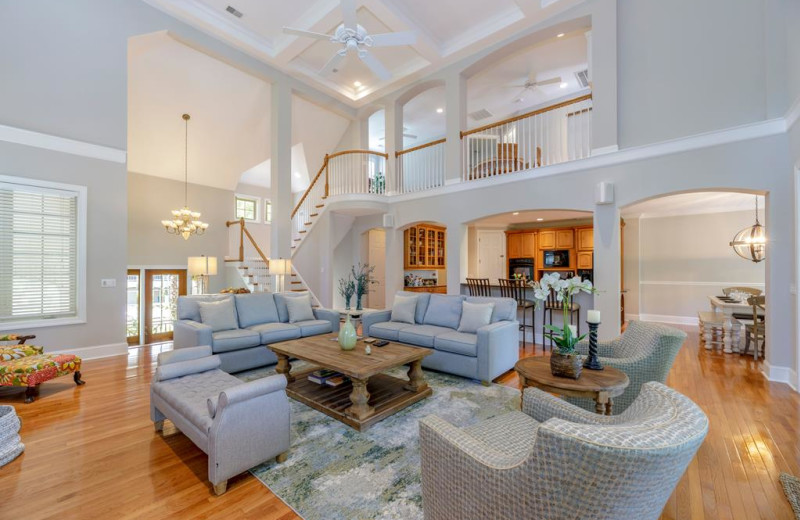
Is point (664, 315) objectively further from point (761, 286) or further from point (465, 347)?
point (465, 347)

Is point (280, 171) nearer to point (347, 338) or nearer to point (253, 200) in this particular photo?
point (253, 200)

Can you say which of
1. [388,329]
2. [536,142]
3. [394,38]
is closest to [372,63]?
[394,38]

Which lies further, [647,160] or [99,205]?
[99,205]

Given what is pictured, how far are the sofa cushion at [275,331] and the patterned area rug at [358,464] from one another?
135 cm

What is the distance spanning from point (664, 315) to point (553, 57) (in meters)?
6.48

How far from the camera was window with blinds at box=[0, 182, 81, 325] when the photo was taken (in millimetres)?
4293

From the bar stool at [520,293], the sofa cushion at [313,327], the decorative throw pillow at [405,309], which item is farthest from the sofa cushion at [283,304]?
the bar stool at [520,293]

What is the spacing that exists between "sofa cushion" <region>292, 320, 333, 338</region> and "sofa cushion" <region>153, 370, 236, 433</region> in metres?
1.91

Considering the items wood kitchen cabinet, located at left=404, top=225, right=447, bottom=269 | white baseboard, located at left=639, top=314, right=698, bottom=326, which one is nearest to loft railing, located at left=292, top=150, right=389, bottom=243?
wood kitchen cabinet, located at left=404, top=225, right=447, bottom=269

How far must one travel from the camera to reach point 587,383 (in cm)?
216

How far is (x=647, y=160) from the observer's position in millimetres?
4566

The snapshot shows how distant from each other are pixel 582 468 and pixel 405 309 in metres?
3.97

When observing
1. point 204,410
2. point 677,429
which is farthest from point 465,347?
point 677,429

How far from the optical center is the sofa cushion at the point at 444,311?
14.9 feet
